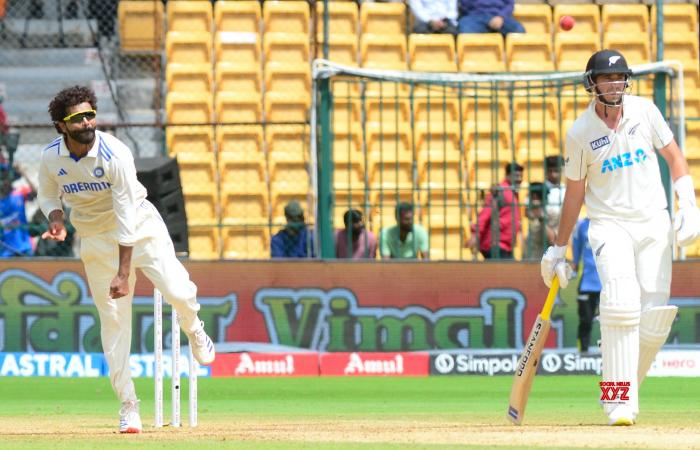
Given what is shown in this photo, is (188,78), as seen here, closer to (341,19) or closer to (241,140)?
(241,140)

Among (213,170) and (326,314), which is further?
(213,170)

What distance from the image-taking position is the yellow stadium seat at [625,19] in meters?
16.2

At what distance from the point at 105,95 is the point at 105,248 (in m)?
8.34

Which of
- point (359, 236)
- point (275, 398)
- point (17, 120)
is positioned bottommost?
point (275, 398)

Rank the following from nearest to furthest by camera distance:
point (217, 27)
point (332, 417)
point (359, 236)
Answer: point (332, 417) < point (359, 236) < point (217, 27)

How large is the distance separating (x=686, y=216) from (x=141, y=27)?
9.71m

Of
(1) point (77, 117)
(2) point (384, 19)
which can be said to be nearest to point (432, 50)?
(2) point (384, 19)

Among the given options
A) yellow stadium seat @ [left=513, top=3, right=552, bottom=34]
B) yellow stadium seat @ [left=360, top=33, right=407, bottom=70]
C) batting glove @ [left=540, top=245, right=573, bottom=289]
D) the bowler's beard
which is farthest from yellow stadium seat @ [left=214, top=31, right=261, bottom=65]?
batting glove @ [left=540, top=245, right=573, bottom=289]

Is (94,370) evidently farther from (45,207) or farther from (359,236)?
(45,207)

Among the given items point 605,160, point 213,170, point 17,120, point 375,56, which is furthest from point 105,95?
point 605,160

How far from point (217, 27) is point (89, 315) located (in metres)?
4.02

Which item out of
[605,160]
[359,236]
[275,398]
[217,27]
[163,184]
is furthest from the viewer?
[217,27]

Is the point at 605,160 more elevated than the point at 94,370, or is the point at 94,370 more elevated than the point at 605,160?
the point at 605,160

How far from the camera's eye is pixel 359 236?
1355 centimetres
